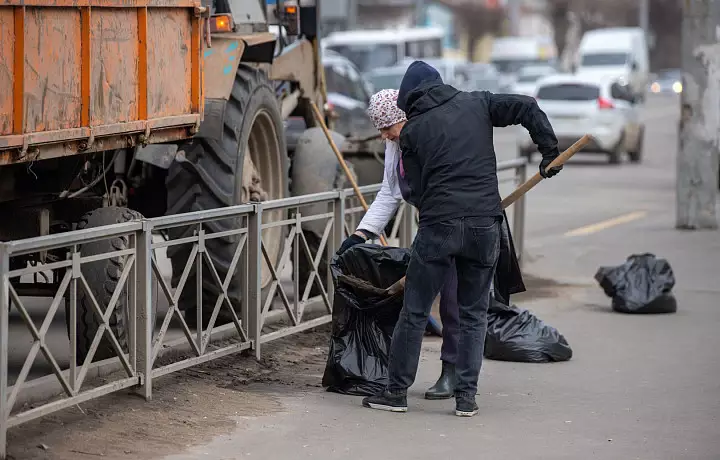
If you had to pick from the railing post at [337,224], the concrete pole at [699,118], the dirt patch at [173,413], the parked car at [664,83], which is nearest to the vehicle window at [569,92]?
the concrete pole at [699,118]

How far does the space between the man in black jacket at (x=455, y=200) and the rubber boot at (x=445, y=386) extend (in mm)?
365

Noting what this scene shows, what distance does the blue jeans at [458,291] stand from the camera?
693 centimetres

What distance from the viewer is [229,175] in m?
8.76

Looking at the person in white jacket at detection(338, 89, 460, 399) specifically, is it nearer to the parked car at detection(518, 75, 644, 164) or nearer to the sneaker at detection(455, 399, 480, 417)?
the sneaker at detection(455, 399, 480, 417)

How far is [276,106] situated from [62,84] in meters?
3.15

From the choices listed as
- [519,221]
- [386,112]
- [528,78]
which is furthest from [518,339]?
[528,78]

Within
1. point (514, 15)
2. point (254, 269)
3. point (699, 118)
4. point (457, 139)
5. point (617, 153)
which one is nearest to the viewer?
point (457, 139)

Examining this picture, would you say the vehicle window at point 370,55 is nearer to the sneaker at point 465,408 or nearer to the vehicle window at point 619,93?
the vehicle window at point 619,93

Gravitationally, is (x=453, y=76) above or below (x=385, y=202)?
below

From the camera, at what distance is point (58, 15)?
6.50 m

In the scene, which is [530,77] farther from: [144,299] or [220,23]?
[144,299]

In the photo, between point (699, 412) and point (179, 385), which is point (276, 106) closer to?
point (179, 385)

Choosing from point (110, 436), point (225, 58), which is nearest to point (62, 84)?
point (110, 436)

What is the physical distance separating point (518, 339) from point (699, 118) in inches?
313
